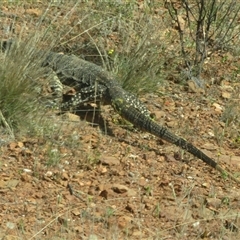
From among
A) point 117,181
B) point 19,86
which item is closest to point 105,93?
point 19,86

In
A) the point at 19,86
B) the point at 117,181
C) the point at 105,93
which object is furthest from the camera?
the point at 105,93

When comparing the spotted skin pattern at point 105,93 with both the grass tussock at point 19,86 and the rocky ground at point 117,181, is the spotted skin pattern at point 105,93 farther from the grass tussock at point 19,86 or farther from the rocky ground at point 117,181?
the grass tussock at point 19,86

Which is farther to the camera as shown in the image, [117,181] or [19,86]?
[19,86]

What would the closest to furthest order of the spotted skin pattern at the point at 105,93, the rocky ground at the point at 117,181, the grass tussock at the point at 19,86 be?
1. the rocky ground at the point at 117,181
2. the grass tussock at the point at 19,86
3. the spotted skin pattern at the point at 105,93

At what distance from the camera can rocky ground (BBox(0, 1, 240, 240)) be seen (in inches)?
229

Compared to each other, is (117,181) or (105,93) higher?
(105,93)

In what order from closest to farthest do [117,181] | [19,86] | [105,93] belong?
[117,181], [19,86], [105,93]

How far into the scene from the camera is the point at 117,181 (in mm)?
6613

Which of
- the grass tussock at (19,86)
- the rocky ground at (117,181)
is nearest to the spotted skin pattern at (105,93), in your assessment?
the rocky ground at (117,181)

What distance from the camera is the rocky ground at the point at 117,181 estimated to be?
5805mm

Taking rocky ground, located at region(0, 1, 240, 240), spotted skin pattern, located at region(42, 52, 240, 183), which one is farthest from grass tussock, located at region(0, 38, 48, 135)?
spotted skin pattern, located at region(42, 52, 240, 183)

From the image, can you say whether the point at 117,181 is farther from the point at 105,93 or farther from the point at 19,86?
the point at 105,93

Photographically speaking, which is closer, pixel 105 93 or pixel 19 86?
pixel 19 86

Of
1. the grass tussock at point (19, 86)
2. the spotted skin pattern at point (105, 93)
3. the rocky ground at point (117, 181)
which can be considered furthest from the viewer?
the spotted skin pattern at point (105, 93)
